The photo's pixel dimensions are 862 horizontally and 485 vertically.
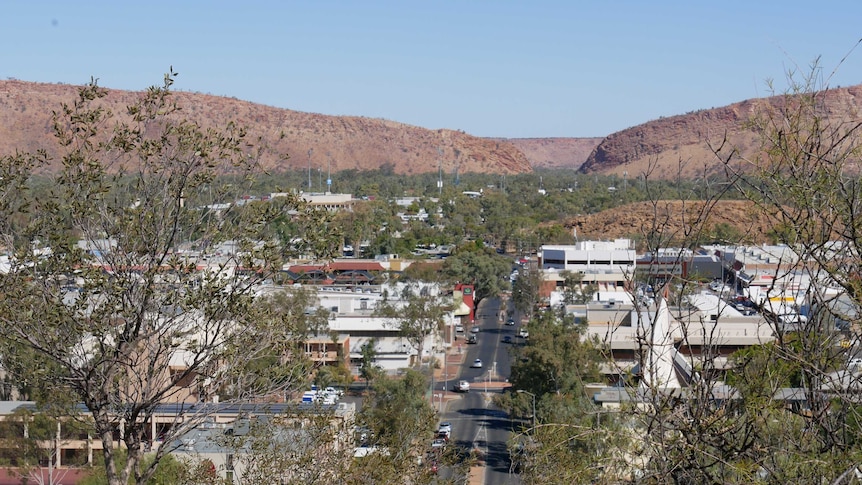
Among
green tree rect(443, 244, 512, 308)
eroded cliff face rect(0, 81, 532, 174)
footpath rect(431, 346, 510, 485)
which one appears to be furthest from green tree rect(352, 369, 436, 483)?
eroded cliff face rect(0, 81, 532, 174)

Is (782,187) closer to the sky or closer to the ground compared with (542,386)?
closer to the sky

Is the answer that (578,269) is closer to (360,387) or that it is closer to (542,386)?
(360,387)

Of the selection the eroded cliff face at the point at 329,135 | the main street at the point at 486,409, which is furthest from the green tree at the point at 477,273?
the eroded cliff face at the point at 329,135

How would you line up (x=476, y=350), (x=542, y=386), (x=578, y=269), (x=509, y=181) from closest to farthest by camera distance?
(x=542, y=386)
(x=476, y=350)
(x=578, y=269)
(x=509, y=181)

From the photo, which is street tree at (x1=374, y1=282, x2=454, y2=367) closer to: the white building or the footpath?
the footpath

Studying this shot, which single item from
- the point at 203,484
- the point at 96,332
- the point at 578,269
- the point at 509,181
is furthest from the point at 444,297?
the point at 509,181
